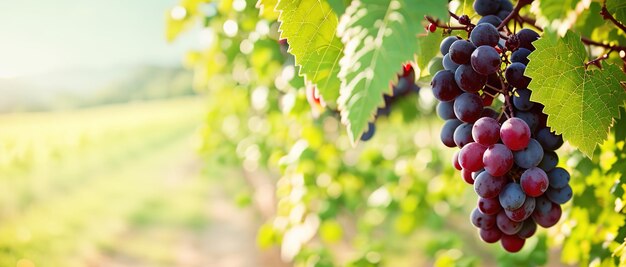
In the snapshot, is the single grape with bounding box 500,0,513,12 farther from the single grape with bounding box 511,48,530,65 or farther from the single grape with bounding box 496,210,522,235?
the single grape with bounding box 496,210,522,235

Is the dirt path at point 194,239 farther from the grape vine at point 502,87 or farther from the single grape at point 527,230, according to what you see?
the single grape at point 527,230

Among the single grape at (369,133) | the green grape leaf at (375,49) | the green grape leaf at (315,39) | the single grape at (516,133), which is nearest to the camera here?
the green grape leaf at (375,49)

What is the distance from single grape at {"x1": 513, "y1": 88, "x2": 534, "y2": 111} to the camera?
0.79 metres

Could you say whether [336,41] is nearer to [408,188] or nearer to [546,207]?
[546,207]

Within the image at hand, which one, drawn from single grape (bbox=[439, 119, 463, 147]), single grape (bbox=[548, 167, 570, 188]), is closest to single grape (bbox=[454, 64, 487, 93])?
single grape (bbox=[439, 119, 463, 147])

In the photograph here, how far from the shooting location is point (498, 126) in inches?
30.8

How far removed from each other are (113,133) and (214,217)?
5670 millimetres

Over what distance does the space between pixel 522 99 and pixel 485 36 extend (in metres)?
0.12

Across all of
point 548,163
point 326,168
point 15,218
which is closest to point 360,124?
point 548,163

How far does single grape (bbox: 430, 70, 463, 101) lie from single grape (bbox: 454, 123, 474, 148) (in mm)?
57

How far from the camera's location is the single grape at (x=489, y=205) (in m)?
0.88

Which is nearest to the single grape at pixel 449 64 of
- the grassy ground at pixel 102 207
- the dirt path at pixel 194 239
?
the grassy ground at pixel 102 207

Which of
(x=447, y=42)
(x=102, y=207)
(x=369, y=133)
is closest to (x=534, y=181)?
(x=447, y=42)

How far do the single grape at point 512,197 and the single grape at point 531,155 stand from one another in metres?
0.04
